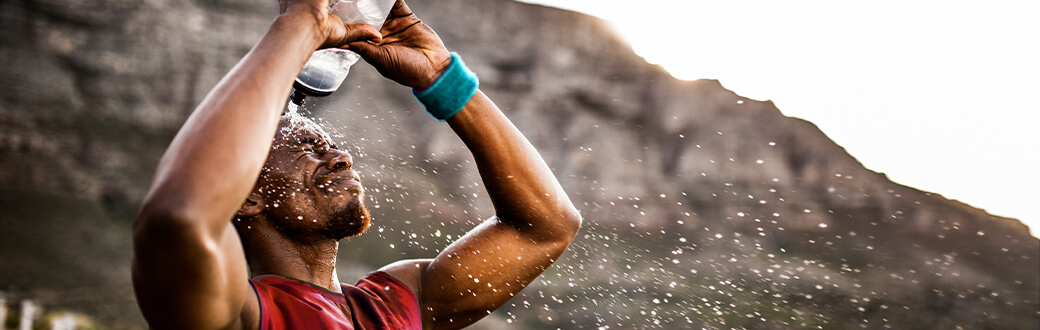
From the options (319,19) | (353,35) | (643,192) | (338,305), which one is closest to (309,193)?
(338,305)

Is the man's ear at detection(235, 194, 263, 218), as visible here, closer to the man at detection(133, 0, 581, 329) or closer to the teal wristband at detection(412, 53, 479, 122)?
the man at detection(133, 0, 581, 329)

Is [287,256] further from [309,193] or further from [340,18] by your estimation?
[340,18]

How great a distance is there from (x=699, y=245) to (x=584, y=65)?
5.72 feet

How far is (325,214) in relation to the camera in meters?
1.81

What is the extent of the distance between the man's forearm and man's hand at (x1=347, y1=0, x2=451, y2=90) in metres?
0.12

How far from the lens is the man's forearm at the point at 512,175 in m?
1.75

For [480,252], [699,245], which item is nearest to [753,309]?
[699,245]

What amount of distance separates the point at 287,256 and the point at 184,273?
0.91 metres

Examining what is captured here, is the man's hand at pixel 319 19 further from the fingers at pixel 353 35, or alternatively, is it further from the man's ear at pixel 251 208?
the man's ear at pixel 251 208

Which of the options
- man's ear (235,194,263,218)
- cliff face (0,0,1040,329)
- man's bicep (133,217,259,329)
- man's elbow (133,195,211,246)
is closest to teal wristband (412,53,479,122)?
man's ear (235,194,263,218)

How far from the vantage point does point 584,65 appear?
5785mm

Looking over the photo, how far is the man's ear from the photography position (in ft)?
5.96

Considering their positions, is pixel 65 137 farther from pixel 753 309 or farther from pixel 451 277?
pixel 753 309

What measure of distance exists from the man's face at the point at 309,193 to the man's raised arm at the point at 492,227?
0.27 meters
